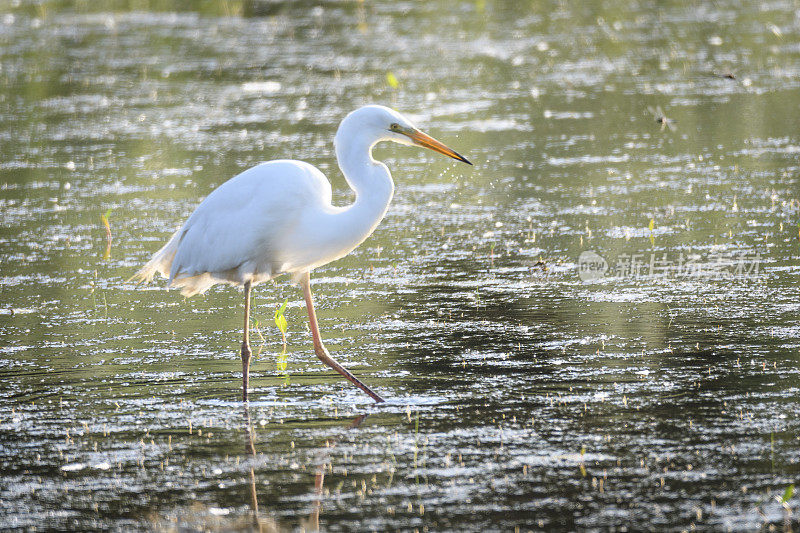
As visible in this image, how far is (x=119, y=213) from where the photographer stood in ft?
34.3

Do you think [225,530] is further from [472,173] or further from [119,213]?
[472,173]

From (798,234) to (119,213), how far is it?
19.1ft

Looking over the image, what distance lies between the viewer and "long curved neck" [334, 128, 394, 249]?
19.9 feet

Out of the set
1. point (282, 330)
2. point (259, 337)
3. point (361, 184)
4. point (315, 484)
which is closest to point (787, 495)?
point (315, 484)

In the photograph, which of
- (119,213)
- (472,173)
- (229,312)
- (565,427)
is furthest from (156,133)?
(565,427)

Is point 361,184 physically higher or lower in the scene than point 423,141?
lower

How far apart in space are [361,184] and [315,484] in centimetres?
181

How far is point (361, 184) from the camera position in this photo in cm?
607

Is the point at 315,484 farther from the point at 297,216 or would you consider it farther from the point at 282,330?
the point at 282,330

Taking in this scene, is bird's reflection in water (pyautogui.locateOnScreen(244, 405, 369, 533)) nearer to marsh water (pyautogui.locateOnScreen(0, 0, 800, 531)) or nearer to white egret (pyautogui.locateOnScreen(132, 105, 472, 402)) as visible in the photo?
marsh water (pyautogui.locateOnScreen(0, 0, 800, 531))

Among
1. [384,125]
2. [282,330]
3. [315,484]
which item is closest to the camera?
[315,484]

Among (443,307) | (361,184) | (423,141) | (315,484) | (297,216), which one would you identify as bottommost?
(315,484)

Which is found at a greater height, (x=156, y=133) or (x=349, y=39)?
(x=349, y=39)

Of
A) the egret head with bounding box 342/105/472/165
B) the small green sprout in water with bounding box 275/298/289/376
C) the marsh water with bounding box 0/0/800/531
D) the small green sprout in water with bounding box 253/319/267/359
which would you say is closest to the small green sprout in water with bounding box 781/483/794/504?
the marsh water with bounding box 0/0/800/531
